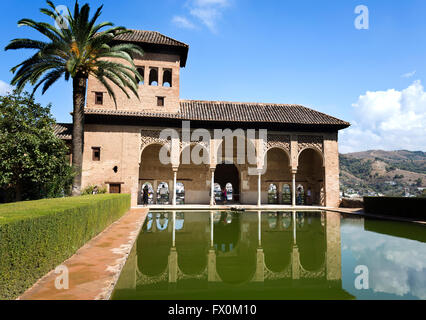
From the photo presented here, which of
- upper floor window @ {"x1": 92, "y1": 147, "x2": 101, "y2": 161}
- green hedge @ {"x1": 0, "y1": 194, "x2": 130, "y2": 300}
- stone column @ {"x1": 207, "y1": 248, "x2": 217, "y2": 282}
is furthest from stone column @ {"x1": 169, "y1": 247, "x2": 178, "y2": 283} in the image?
upper floor window @ {"x1": 92, "y1": 147, "x2": 101, "y2": 161}

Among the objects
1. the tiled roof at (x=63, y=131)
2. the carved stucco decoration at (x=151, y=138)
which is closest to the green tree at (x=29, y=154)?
the tiled roof at (x=63, y=131)

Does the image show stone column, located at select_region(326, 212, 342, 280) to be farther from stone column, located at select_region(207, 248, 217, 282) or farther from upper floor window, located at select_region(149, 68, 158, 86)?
upper floor window, located at select_region(149, 68, 158, 86)

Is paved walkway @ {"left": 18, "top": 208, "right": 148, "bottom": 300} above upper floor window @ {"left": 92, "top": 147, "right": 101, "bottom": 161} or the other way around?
the other way around

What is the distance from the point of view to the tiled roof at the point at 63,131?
1755 centimetres

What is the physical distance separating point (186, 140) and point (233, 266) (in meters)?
13.8

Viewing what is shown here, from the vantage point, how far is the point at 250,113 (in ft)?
66.4

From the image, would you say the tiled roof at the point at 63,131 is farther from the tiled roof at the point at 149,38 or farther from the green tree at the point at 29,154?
the tiled roof at the point at 149,38

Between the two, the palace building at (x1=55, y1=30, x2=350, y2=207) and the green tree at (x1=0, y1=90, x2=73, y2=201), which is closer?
the green tree at (x1=0, y1=90, x2=73, y2=201)

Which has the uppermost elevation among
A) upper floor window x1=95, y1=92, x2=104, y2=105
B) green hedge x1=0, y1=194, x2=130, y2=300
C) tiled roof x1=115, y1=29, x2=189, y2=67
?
tiled roof x1=115, y1=29, x2=189, y2=67

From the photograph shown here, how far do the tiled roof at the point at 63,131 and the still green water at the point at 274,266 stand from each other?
11569 millimetres

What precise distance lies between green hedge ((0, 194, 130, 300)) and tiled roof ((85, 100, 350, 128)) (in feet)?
41.7

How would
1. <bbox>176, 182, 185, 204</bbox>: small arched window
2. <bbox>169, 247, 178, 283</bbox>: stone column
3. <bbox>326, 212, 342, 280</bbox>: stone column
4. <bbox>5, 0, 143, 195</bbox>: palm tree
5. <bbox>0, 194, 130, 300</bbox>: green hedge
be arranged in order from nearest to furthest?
<bbox>0, 194, 130, 300</bbox>: green hedge, <bbox>169, 247, 178, 283</bbox>: stone column, <bbox>326, 212, 342, 280</bbox>: stone column, <bbox>5, 0, 143, 195</bbox>: palm tree, <bbox>176, 182, 185, 204</bbox>: small arched window

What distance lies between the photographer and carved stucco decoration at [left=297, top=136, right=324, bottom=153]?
2003cm
